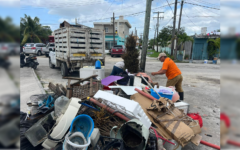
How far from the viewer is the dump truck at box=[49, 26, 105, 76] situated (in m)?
6.93

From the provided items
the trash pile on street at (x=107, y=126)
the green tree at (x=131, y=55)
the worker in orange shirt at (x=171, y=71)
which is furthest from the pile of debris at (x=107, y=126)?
the green tree at (x=131, y=55)

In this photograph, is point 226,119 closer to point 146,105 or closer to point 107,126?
point 107,126

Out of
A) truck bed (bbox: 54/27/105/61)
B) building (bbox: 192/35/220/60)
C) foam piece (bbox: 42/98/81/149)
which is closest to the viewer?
foam piece (bbox: 42/98/81/149)

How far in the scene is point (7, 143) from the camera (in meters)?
0.59

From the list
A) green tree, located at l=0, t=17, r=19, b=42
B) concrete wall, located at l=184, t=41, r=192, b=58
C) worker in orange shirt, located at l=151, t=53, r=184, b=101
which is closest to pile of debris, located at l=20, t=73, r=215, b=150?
worker in orange shirt, located at l=151, t=53, r=184, b=101

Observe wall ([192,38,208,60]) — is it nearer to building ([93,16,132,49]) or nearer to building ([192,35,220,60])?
building ([192,35,220,60])

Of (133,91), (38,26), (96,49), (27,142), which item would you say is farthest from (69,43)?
(38,26)

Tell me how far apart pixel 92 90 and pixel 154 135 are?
204 cm

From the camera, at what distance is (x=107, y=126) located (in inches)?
109

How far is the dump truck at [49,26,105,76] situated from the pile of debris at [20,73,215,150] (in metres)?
3.77

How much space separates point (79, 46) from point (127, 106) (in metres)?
5.26

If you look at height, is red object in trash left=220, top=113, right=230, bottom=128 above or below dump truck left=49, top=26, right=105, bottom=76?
below

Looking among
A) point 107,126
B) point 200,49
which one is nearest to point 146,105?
point 107,126

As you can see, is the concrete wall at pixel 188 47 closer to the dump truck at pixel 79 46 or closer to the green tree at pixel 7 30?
the dump truck at pixel 79 46
